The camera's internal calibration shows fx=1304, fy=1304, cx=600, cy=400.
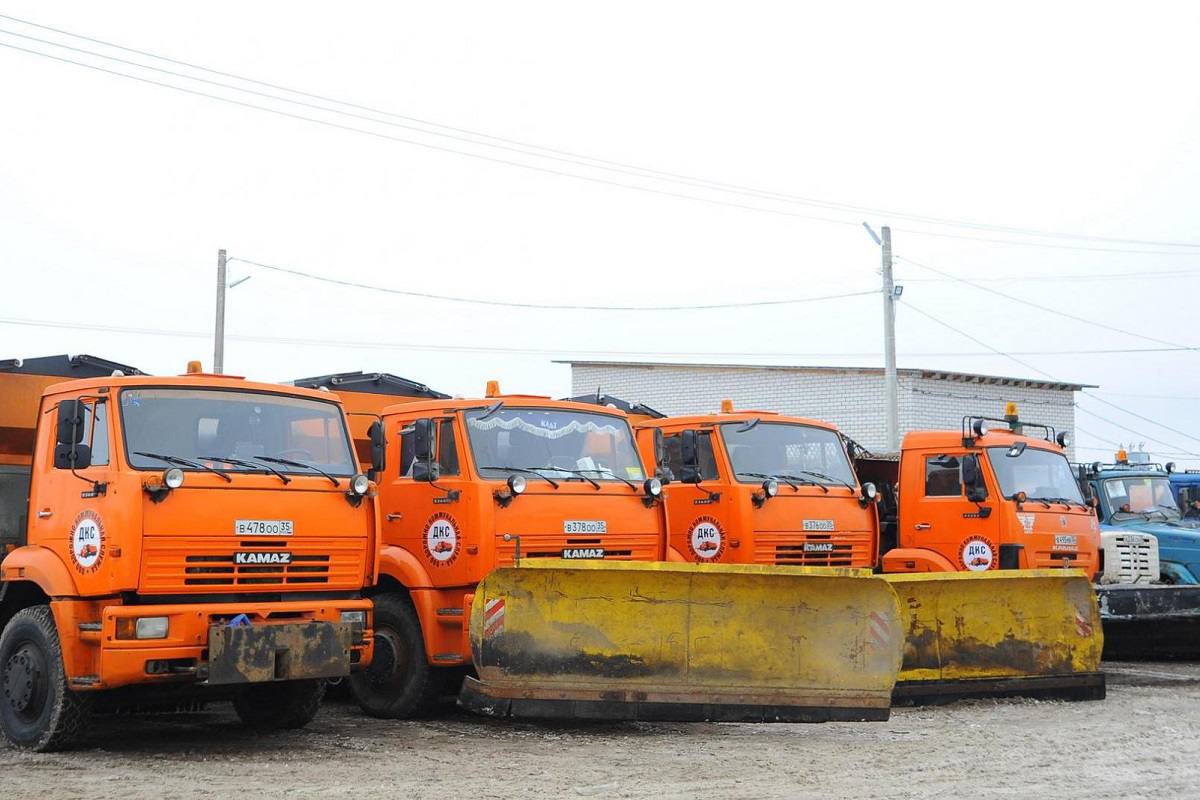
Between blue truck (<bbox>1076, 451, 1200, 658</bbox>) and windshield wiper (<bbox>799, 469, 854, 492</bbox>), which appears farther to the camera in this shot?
blue truck (<bbox>1076, 451, 1200, 658</bbox>)

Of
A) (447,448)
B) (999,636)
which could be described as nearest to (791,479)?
(999,636)

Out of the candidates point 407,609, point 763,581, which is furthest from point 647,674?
point 407,609

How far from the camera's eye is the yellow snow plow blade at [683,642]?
28.9 feet

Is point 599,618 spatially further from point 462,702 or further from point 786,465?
point 786,465

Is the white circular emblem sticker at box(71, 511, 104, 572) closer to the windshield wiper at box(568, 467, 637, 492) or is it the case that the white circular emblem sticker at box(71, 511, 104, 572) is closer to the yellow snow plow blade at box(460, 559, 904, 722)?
the yellow snow plow blade at box(460, 559, 904, 722)

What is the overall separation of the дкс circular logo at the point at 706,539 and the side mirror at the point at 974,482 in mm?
2688

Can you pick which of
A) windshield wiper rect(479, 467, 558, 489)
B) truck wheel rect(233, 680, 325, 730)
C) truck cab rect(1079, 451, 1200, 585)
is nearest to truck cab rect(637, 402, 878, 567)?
windshield wiper rect(479, 467, 558, 489)

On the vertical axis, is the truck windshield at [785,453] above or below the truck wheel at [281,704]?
above

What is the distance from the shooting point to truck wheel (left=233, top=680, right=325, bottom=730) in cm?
941

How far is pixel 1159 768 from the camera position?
319 inches

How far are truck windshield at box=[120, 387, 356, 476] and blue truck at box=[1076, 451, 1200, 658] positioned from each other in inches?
315

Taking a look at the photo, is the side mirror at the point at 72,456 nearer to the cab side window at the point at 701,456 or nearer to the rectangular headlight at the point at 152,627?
the rectangular headlight at the point at 152,627

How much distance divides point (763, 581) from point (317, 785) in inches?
138

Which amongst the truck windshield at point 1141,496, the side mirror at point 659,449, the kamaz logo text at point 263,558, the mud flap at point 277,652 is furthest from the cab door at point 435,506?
the truck windshield at point 1141,496
